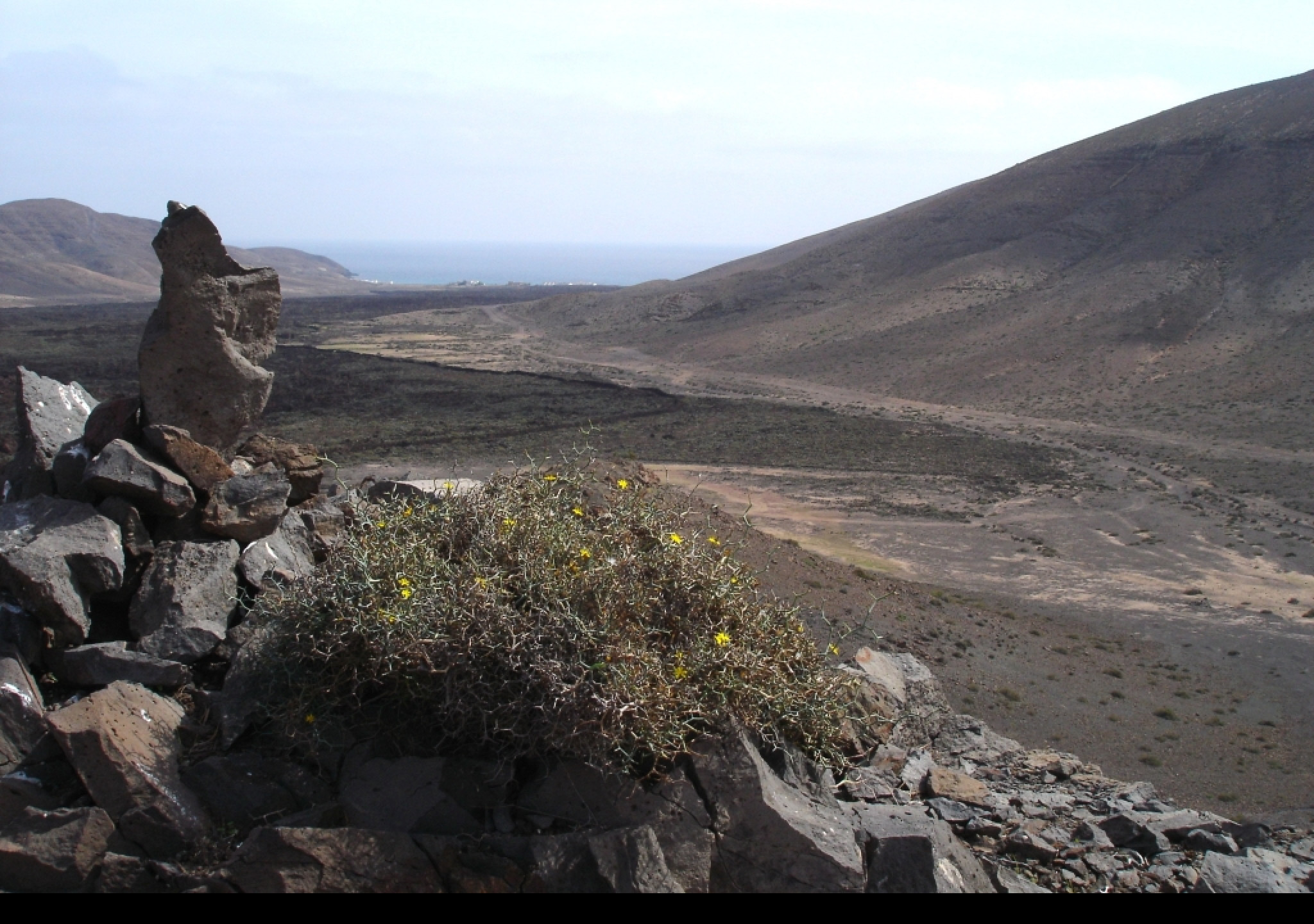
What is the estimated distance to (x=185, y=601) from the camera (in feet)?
16.7

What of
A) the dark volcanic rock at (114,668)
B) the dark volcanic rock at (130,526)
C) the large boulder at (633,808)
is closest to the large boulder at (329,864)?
the large boulder at (633,808)

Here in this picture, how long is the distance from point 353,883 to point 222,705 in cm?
130

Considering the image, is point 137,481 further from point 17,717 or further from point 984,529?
point 984,529

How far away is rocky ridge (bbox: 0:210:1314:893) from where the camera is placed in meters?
3.64

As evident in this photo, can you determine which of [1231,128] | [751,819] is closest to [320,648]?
[751,819]

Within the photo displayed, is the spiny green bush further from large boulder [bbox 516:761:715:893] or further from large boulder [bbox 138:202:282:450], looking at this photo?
large boulder [bbox 138:202:282:450]

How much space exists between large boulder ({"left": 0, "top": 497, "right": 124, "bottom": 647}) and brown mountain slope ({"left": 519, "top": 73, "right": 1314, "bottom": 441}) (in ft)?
91.8

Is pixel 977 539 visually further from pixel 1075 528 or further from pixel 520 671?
pixel 520 671

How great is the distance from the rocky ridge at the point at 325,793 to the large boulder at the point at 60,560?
1 centimetres

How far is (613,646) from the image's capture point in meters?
3.95

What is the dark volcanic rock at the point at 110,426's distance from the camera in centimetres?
629

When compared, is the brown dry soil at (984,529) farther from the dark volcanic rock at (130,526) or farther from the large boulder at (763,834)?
the dark volcanic rock at (130,526)

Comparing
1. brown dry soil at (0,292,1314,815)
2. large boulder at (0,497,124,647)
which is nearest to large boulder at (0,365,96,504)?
large boulder at (0,497,124,647)

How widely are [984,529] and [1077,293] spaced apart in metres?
27.9
